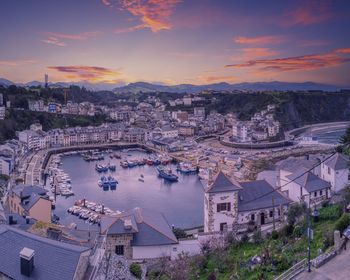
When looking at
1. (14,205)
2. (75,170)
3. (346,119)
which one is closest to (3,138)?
(75,170)

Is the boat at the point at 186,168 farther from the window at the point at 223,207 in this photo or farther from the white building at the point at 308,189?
the window at the point at 223,207

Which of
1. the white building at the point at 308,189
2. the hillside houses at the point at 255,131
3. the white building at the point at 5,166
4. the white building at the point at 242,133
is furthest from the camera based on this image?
the hillside houses at the point at 255,131

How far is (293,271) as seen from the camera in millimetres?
4918

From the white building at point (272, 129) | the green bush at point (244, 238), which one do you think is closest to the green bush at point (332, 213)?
the green bush at point (244, 238)

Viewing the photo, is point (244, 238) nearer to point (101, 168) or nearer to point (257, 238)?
point (257, 238)

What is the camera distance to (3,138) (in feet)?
97.6

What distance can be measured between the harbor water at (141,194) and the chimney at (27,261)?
10.1 m

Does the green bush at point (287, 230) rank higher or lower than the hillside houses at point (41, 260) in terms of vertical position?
lower

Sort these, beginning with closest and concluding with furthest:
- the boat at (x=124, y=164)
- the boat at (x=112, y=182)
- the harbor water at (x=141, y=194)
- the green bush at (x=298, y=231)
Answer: the green bush at (x=298, y=231) < the harbor water at (x=141, y=194) < the boat at (x=112, y=182) < the boat at (x=124, y=164)

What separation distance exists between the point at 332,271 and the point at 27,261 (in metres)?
3.23

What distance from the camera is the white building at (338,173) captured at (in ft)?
36.1

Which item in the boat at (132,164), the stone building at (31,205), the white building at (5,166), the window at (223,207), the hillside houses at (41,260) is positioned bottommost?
the boat at (132,164)

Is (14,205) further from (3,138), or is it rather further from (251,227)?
(3,138)

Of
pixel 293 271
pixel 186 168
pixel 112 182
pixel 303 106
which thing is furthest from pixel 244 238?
pixel 303 106
